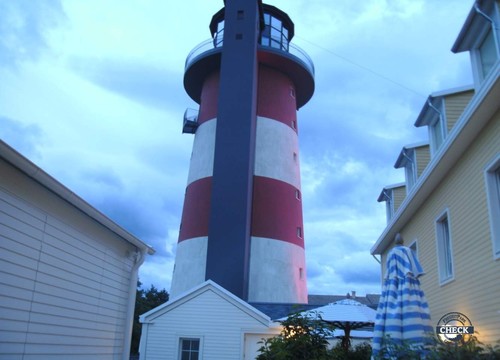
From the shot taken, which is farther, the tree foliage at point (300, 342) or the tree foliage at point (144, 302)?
the tree foliage at point (144, 302)

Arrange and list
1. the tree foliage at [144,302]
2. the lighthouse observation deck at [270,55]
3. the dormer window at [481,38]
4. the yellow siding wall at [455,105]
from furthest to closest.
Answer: the tree foliage at [144,302] < the lighthouse observation deck at [270,55] < the yellow siding wall at [455,105] < the dormer window at [481,38]

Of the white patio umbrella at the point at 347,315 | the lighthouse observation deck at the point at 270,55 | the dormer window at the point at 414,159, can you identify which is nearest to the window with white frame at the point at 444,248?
the dormer window at the point at 414,159

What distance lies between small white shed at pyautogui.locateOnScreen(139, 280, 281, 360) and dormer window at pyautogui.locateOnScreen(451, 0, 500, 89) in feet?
37.8

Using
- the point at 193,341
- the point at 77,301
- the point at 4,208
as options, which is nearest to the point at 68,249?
the point at 77,301

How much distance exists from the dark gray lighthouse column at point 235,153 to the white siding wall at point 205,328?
86.3 inches

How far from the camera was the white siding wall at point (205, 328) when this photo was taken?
17188 mm

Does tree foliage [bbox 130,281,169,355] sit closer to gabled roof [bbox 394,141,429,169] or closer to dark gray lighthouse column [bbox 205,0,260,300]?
dark gray lighthouse column [bbox 205,0,260,300]

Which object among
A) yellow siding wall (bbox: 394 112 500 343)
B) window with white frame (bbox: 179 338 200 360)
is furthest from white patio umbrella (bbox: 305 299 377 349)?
window with white frame (bbox: 179 338 200 360)

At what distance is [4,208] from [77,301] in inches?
110

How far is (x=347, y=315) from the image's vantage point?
1283 cm

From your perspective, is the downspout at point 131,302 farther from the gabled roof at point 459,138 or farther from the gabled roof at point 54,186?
the gabled roof at point 459,138

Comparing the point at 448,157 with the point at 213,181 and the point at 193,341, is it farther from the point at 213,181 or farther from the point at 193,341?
the point at 213,181
